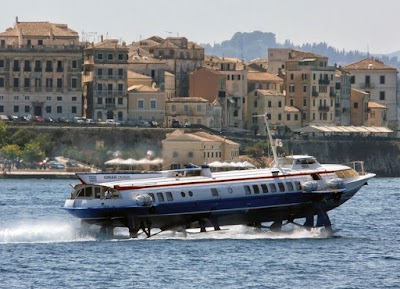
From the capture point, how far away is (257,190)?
8294 centimetres

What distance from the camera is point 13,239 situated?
269 ft

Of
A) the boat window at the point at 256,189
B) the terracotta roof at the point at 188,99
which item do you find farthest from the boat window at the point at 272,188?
the terracotta roof at the point at 188,99

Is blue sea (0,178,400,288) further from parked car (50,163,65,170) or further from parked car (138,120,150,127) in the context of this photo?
parked car (138,120,150,127)

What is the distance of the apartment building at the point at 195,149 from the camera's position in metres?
153

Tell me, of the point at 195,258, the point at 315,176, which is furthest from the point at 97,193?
the point at 315,176

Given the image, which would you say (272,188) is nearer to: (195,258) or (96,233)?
(96,233)

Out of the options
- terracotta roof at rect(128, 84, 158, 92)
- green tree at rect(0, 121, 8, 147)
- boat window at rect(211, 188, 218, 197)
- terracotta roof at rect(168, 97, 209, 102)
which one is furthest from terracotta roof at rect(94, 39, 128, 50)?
boat window at rect(211, 188, 218, 197)

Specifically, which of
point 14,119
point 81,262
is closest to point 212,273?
point 81,262

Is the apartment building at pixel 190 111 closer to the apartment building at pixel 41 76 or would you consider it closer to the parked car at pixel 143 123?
the parked car at pixel 143 123

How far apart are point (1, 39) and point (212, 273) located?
128 metres

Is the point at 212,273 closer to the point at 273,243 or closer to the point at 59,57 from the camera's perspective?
the point at 273,243

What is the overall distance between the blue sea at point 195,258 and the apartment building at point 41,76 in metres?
96.7

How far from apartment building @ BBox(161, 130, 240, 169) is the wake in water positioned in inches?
2118

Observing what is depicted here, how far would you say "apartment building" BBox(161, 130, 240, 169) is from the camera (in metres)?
153
